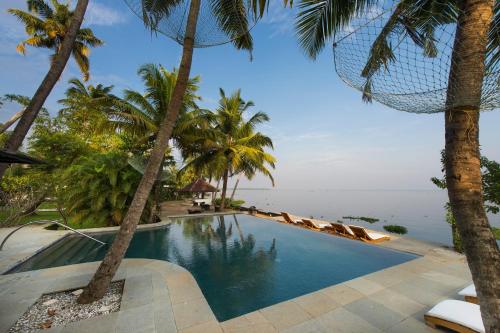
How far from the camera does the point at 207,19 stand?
19.3 feet

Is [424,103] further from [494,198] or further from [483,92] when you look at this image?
[494,198]

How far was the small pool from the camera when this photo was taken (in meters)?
5.72

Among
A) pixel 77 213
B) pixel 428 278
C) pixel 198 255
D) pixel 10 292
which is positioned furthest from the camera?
pixel 77 213

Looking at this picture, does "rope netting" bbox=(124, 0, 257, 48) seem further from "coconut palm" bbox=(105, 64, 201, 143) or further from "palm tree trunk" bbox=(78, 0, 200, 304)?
"coconut palm" bbox=(105, 64, 201, 143)

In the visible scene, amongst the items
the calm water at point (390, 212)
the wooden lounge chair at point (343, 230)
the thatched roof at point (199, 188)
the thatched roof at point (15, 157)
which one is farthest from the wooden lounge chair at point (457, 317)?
the thatched roof at point (199, 188)

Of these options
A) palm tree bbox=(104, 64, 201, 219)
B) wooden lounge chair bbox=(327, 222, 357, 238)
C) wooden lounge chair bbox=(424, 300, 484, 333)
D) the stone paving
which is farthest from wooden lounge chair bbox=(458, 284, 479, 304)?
palm tree bbox=(104, 64, 201, 219)

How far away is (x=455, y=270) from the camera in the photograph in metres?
6.47

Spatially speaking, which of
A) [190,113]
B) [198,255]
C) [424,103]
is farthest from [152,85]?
[424,103]

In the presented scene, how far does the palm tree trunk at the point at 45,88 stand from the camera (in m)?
4.10

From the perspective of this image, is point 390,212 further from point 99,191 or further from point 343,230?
point 99,191

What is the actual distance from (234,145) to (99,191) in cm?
953

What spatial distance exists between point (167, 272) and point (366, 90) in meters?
6.64

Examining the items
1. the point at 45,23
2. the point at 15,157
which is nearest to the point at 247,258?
the point at 15,157

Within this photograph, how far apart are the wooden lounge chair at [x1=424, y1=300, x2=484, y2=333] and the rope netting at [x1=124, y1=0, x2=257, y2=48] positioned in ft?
23.5
